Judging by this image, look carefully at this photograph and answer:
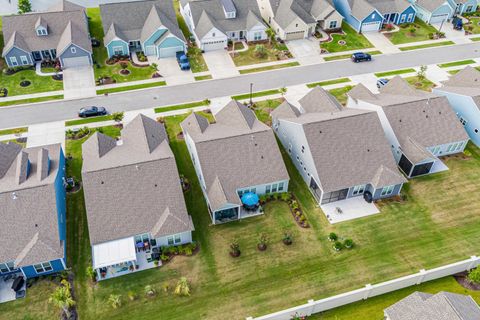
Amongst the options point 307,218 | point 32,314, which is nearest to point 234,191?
point 307,218

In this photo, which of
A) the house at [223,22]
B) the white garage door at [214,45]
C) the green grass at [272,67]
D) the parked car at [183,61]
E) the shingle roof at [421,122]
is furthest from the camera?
the white garage door at [214,45]

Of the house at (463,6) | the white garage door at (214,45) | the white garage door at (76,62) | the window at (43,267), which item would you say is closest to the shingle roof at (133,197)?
the window at (43,267)

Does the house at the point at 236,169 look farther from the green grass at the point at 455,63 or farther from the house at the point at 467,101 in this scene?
the green grass at the point at 455,63

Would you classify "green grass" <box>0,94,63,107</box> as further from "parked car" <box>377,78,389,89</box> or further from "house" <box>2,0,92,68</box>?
"parked car" <box>377,78,389,89</box>

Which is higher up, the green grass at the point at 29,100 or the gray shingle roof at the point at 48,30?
the gray shingle roof at the point at 48,30

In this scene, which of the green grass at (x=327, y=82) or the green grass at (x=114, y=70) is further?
the green grass at (x=327, y=82)

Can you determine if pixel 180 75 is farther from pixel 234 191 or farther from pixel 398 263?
pixel 398 263

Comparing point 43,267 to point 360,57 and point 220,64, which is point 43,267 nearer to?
point 220,64
